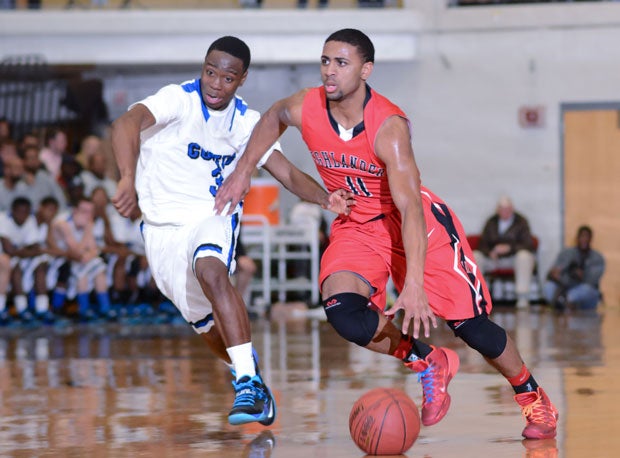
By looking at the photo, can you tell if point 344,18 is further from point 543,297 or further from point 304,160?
point 543,297

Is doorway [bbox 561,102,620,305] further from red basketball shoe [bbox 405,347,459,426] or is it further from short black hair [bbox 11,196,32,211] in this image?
red basketball shoe [bbox 405,347,459,426]

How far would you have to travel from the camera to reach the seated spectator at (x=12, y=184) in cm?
1295

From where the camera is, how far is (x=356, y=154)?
518 cm

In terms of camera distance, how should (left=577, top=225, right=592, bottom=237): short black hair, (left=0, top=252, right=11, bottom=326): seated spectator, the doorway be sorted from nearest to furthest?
1. (left=0, top=252, right=11, bottom=326): seated spectator
2. (left=577, top=225, right=592, bottom=237): short black hair
3. the doorway

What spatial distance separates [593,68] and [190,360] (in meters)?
9.38

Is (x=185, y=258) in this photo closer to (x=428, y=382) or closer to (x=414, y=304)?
(x=428, y=382)

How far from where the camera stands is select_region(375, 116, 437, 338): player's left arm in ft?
15.7

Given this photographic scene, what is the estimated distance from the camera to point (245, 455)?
15.9ft

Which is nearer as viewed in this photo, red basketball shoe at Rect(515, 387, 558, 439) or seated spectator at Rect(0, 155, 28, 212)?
red basketball shoe at Rect(515, 387, 558, 439)

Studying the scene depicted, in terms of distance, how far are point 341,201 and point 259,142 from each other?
1.73 ft

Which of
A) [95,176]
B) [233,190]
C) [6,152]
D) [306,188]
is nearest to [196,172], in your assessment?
[233,190]

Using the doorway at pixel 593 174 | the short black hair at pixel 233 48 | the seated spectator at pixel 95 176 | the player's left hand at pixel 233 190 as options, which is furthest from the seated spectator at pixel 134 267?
the short black hair at pixel 233 48

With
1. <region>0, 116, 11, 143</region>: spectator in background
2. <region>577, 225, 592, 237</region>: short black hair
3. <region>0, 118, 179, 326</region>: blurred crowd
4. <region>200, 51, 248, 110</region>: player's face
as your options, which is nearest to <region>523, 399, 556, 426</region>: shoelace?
<region>200, 51, 248, 110</region>: player's face

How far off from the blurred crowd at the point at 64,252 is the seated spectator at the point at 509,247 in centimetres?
445
